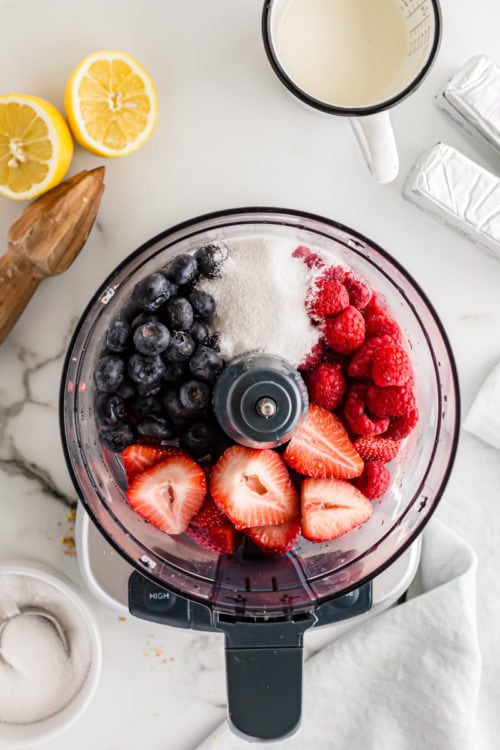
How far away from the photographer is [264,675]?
0.89 m

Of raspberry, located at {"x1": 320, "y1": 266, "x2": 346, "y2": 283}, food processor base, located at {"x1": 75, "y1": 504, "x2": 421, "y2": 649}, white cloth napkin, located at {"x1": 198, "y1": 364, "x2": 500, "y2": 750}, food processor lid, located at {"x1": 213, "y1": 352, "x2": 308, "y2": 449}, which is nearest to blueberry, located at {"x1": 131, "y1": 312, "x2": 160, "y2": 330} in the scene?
food processor lid, located at {"x1": 213, "y1": 352, "x2": 308, "y2": 449}

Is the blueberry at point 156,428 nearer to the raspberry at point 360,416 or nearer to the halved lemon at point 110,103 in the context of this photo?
the raspberry at point 360,416

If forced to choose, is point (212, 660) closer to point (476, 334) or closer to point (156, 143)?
point (476, 334)

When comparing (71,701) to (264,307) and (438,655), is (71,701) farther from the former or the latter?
(264,307)

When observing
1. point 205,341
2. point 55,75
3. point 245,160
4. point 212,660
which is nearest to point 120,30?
point 55,75

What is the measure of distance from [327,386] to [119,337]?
0.82 ft

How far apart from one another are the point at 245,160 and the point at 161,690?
83 cm

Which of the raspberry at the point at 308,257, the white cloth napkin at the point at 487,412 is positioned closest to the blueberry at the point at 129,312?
the raspberry at the point at 308,257

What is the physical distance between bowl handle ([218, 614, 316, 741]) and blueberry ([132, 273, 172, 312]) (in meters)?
0.39

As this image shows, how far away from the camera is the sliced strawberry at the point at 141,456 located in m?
0.90

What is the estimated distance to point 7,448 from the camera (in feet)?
3.74

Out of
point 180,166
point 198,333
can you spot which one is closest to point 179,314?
point 198,333

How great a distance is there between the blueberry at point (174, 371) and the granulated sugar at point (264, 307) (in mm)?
52

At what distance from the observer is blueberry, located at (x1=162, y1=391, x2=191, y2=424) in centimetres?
89
